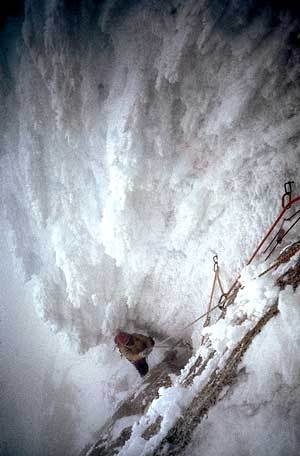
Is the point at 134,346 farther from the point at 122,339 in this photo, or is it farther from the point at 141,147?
the point at 141,147

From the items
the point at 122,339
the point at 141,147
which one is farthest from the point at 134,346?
the point at 141,147

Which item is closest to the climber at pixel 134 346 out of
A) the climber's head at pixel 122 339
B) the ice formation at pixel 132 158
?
the climber's head at pixel 122 339

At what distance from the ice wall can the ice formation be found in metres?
0.02

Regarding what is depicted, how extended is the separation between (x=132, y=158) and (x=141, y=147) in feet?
0.80

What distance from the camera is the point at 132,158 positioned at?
4.91 m

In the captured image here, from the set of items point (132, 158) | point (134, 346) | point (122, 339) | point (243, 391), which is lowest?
point (243, 391)

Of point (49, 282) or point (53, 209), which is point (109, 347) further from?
point (53, 209)

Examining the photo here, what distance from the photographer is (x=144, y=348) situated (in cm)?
529

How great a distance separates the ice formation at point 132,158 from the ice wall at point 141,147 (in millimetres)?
22

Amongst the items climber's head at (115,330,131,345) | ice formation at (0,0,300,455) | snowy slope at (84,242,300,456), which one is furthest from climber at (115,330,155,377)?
snowy slope at (84,242,300,456)

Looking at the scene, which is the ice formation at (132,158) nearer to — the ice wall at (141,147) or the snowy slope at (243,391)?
the ice wall at (141,147)

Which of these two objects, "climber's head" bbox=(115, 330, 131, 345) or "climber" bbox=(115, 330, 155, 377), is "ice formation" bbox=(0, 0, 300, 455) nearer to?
"climber" bbox=(115, 330, 155, 377)

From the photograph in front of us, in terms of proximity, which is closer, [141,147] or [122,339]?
[141,147]

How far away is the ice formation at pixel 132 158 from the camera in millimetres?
3855
